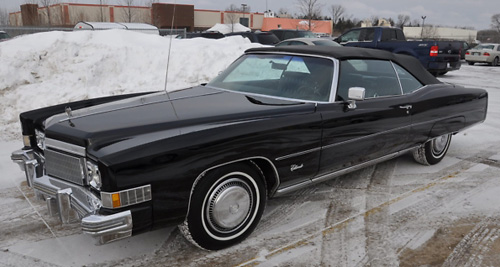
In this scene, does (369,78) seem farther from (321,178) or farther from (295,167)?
(295,167)

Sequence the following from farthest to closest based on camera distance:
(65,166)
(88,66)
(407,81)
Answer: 1. (88,66)
2. (407,81)
3. (65,166)

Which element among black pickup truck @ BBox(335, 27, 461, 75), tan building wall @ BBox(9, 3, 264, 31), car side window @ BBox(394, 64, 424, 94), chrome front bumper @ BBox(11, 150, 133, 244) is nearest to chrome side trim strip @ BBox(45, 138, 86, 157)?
chrome front bumper @ BBox(11, 150, 133, 244)

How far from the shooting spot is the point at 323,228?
3.57 m

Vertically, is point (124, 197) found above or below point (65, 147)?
below

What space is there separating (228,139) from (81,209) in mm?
1085

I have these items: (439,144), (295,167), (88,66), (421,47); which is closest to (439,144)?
(439,144)

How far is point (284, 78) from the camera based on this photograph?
160 inches

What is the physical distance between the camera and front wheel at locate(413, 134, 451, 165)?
16.8 ft

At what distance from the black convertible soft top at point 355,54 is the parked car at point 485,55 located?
840 inches

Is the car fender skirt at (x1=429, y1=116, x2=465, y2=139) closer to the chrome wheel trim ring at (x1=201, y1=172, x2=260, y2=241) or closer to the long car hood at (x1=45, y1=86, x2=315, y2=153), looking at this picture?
the long car hood at (x1=45, y1=86, x2=315, y2=153)

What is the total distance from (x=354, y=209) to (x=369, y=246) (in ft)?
2.30

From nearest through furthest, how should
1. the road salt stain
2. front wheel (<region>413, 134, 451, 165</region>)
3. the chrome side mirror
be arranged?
the road salt stain, the chrome side mirror, front wheel (<region>413, 134, 451, 165</region>)

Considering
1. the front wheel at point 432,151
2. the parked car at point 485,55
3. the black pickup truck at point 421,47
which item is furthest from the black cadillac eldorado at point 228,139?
the parked car at point 485,55

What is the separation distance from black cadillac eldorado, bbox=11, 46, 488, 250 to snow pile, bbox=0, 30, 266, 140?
4.45 m
